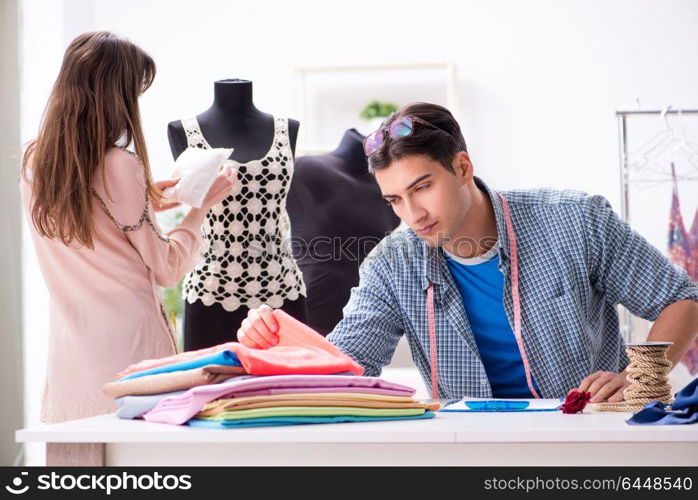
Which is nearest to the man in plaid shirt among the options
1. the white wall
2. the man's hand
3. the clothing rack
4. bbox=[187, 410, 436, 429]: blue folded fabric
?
the man's hand

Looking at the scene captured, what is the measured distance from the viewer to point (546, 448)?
→ 0.95 metres

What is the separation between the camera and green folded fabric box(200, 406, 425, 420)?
3.27ft

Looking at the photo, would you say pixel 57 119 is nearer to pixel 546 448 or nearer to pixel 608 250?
pixel 608 250

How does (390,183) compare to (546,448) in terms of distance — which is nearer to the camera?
(546,448)

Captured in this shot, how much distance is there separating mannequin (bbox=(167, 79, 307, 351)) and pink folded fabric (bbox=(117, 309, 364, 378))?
3.61 feet

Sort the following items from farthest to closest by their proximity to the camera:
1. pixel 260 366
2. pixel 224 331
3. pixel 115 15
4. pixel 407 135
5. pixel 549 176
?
1. pixel 115 15
2. pixel 549 176
3. pixel 224 331
4. pixel 407 135
5. pixel 260 366

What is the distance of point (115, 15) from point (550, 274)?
11.6 ft

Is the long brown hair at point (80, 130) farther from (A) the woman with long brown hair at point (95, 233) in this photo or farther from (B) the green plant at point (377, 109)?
(B) the green plant at point (377, 109)

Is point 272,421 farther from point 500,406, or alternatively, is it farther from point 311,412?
point 500,406

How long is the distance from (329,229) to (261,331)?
1465 millimetres

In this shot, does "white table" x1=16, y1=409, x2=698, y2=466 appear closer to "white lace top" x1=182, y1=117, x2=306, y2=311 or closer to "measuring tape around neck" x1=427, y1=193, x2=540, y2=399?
"measuring tape around neck" x1=427, y1=193, x2=540, y2=399

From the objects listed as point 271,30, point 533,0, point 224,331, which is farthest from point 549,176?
point 224,331

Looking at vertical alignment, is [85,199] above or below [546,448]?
above

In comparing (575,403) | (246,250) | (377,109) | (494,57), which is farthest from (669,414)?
(494,57)
